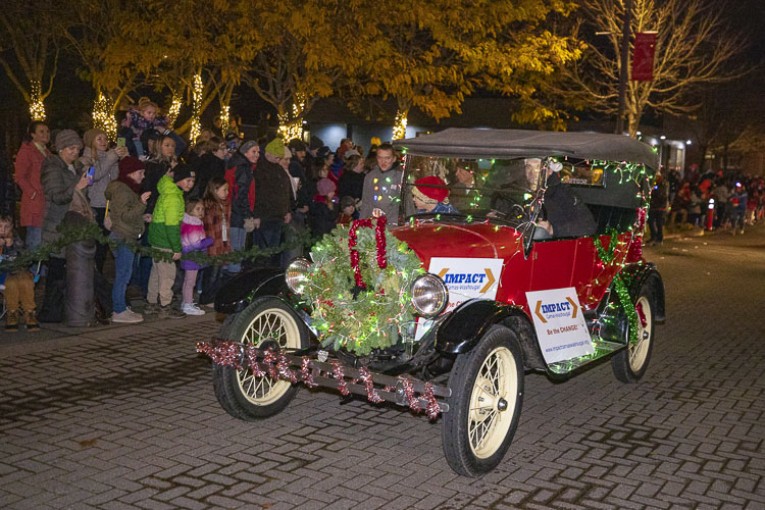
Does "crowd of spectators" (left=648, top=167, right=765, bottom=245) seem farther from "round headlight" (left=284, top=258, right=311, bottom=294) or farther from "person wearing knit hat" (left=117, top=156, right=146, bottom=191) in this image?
"round headlight" (left=284, top=258, right=311, bottom=294)

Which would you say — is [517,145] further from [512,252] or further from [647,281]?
[647,281]

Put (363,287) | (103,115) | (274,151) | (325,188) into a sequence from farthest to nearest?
(103,115), (325,188), (274,151), (363,287)

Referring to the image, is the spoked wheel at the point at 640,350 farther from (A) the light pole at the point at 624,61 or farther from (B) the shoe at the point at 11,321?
(A) the light pole at the point at 624,61

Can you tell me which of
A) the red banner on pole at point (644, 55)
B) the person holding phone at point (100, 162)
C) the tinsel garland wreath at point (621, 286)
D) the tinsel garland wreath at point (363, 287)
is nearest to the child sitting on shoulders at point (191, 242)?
the person holding phone at point (100, 162)

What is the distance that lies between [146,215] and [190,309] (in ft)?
3.87

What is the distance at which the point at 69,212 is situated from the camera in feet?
29.6

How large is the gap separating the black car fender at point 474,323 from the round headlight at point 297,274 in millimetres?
1140

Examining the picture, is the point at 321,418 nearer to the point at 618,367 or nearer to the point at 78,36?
the point at 618,367

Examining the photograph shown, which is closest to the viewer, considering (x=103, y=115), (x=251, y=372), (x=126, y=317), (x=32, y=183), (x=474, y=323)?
(x=474, y=323)

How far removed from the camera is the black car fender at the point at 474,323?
16.8 ft

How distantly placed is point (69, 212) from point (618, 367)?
5.65 metres

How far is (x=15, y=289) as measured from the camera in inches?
333

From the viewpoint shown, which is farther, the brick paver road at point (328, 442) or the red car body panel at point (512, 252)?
the red car body panel at point (512, 252)

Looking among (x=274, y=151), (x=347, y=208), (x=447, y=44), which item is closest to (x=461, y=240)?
(x=347, y=208)
